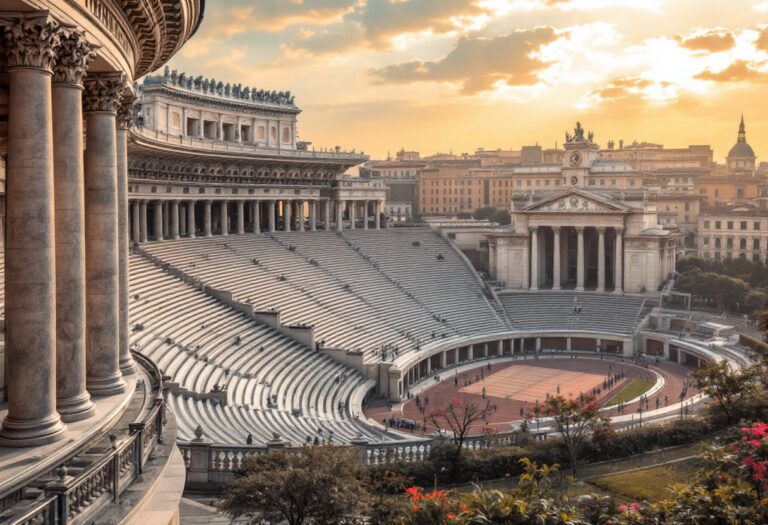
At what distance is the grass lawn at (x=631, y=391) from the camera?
56.2 metres

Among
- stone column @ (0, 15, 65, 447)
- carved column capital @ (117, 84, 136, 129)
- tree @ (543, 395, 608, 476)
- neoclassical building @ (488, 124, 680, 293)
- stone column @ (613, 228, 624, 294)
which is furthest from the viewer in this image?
stone column @ (613, 228, 624, 294)

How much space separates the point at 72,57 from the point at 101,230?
4.54 metres

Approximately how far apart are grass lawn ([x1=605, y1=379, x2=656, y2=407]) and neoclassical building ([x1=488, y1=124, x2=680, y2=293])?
2175 cm

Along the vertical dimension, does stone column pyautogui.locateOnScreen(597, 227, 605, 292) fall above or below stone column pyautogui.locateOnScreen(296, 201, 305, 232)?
below

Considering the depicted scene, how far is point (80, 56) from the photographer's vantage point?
49.0 ft

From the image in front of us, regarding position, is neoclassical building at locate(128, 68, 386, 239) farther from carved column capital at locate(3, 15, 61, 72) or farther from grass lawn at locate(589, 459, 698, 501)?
carved column capital at locate(3, 15, 61, 72)

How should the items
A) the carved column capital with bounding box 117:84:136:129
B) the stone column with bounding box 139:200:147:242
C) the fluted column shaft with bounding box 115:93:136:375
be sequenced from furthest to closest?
the stone column with bounding box 139:200:147:242, the carved column capital with bounding box 117:84:136:129, the fluted column shaft with bounding box 115:93:136:375

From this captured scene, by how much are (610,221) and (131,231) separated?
49.3 m

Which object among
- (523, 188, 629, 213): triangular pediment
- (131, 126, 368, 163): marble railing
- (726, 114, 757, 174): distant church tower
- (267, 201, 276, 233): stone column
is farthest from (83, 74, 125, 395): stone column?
(726, 114, 757, 174): distant church tower

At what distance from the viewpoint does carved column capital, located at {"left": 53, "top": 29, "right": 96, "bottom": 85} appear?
47.4 ft

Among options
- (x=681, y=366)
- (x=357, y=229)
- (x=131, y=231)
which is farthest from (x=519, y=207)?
(x=131, y=231)

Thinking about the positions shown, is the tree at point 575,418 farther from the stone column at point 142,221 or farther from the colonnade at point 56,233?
the stone column at point 142,221

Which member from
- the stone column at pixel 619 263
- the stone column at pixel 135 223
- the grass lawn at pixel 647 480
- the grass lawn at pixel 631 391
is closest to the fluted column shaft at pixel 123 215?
the grass lawn at pixel 647 480

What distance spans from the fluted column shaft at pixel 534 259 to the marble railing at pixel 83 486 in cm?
7280
